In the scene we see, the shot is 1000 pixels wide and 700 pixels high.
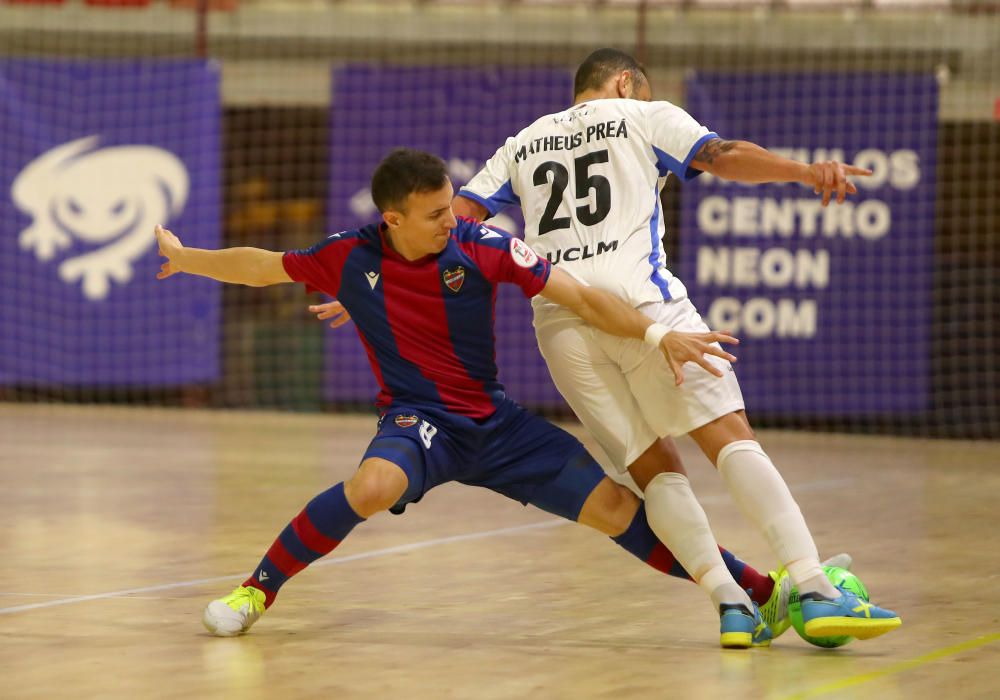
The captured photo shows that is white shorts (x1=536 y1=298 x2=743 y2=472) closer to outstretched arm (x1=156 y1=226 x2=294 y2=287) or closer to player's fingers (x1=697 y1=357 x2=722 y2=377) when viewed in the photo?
player's fingers (x1=697 y1=357 x2=722 y2=377)

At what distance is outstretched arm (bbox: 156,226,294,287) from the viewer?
4.99 m

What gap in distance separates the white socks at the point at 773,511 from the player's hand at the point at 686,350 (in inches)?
10.5

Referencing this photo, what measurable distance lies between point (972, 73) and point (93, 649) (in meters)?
11.2

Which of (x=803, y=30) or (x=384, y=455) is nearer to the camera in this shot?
(x=384, y=455)

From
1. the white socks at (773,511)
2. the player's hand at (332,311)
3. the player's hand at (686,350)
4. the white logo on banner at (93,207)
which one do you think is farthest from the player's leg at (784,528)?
the white logo on banner at (93,207)

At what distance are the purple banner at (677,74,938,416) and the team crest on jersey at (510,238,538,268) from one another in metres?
8.81

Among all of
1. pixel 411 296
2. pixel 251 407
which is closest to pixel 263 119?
pixel 251 407

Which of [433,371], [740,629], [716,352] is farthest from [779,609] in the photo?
[433,371]

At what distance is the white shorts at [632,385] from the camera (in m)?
4.77

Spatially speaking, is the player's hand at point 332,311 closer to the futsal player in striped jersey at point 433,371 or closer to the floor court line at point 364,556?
the futsal player in striped jersey at point 433,371

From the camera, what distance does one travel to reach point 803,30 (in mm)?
14367

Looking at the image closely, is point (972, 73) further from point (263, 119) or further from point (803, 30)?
point (263, 119)

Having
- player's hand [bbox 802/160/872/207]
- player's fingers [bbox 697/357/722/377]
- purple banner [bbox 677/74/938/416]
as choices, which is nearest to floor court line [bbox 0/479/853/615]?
player's fingers [bbox 697/357/722/377]

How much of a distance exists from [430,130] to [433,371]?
9.52m
